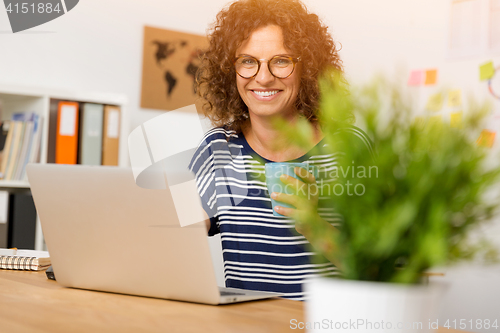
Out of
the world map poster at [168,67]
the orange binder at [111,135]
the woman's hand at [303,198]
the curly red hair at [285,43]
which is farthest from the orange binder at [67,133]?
the woman's hand at [303,198]

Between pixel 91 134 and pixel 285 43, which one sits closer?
pixel 285 43

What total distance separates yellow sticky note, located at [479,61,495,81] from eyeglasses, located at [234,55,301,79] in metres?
1.34

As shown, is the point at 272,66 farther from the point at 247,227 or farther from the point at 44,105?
the point at 44,105

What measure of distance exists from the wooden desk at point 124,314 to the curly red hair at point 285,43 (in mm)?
742

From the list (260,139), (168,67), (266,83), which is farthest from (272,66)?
(168,67)

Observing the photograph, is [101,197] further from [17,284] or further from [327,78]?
[327,78]

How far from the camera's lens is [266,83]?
53.7 inches

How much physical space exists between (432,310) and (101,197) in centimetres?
53

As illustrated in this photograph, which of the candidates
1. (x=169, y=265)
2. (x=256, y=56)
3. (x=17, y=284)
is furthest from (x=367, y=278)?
(x=256, y=56)

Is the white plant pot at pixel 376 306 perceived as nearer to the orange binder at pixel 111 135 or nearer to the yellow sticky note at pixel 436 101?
the yellow sticky note at pixel 436 101

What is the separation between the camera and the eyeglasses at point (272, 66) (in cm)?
138

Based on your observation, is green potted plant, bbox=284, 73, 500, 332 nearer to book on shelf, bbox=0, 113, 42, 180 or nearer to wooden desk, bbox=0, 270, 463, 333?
wooden desk, bbox=0, 270, 463, 333

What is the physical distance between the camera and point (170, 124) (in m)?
2.84

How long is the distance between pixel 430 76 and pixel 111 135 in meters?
1.66
